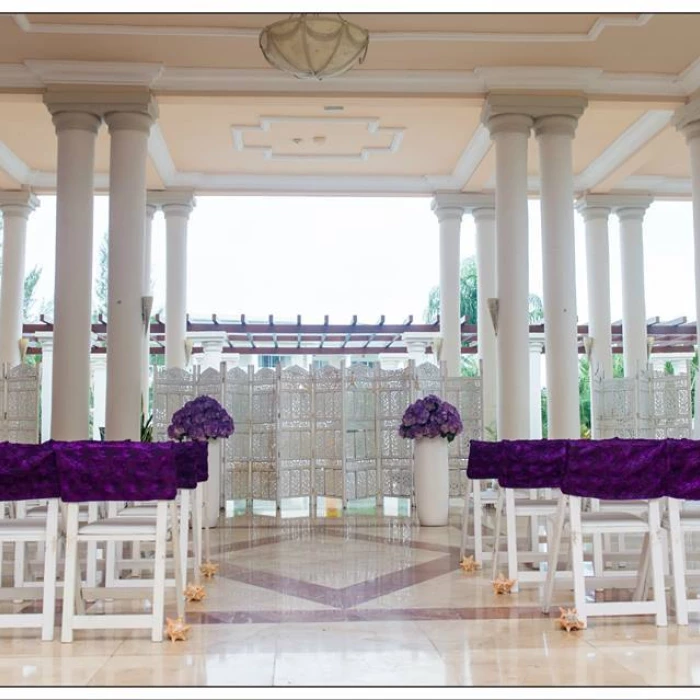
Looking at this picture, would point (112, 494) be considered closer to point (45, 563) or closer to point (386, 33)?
point (45, 563)

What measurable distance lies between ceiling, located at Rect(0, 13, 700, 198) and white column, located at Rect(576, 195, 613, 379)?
120 cm

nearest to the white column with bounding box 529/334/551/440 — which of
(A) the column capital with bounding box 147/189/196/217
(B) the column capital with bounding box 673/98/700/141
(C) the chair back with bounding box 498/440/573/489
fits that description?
(B) the column capital with bounding box 673/98/700/141

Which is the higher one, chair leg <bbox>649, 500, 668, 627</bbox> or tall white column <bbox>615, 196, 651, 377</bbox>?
tall white column <bbox>615, 196, 651, 377</bbox>

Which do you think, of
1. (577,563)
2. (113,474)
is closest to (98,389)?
(113,474)

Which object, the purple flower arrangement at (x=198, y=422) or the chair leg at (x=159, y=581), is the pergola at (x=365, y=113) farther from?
the chair leg at (x=159, y=581)

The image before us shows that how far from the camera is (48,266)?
104ft

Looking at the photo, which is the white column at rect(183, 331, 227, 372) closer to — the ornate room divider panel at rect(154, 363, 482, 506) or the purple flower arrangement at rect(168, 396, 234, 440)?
the ornate room divider panel at rect(154, 363, 482, 506)

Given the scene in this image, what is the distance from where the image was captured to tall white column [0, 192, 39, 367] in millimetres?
12750

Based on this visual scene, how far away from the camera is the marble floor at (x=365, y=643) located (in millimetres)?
3273

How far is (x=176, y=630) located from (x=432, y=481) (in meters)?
4.59

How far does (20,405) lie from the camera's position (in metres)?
9.19

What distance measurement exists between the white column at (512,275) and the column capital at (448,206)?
419cm

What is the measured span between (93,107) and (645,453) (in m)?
7.00
